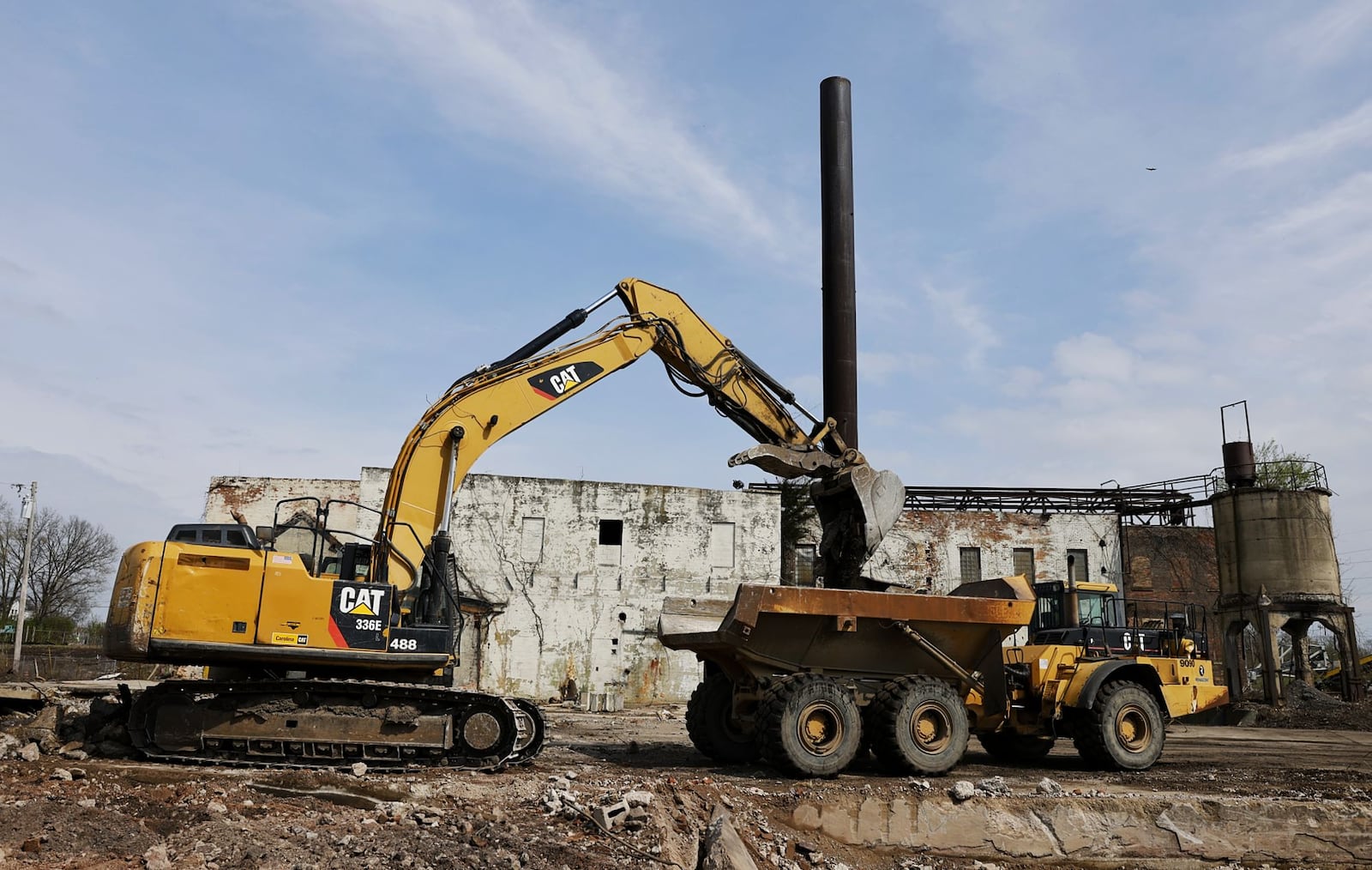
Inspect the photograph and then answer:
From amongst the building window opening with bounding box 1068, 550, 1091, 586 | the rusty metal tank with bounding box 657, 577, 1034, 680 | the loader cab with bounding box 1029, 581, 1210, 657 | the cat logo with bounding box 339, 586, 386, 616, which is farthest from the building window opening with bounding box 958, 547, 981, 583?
the cat logo with bounding box 339, 586, 386, 616

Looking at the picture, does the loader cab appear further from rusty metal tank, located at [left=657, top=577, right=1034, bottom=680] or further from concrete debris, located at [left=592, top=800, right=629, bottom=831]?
concrete debris, located at [left=592, top=800, right=629, bottom=831]

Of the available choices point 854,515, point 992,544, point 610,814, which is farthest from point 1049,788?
point 992,544

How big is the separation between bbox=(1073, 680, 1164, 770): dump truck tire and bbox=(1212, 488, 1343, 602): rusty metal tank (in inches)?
660

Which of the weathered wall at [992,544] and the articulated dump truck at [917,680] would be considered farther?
the weathered wall at [992,544]

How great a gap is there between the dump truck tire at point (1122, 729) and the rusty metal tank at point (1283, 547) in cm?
1676

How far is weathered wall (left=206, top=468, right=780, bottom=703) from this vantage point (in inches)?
1097

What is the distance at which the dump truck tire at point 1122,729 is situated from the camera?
12.1 meters

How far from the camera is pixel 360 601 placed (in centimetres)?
1013

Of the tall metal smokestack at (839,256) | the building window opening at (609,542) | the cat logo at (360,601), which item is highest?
the tall metal smokestack at (839,256)

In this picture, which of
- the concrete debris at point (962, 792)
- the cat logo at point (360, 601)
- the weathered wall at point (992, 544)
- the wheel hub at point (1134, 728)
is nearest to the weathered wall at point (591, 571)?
the weathered wall at point (992, 544)

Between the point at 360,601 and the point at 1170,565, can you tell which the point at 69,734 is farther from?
the point at 1170,565

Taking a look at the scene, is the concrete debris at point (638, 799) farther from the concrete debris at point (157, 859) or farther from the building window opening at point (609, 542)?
the building window opening at point (609, 542)

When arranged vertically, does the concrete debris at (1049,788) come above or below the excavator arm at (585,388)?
below

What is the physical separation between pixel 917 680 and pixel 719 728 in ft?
8.38
